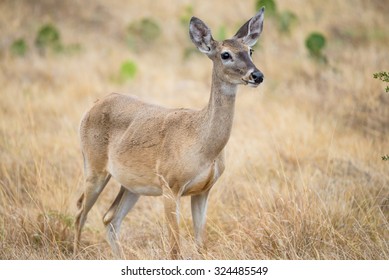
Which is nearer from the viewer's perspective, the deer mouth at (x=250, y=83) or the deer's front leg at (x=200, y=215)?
the deer mouth at (x=250, y=83)

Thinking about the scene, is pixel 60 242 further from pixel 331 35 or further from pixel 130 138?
pixel 331 35

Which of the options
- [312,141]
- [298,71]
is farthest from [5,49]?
[312,141]

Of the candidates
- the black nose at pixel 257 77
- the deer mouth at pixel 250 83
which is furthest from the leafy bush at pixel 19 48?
the black nose at pixel 257 77

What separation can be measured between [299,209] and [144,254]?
4.79 feet

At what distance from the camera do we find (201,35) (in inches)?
250

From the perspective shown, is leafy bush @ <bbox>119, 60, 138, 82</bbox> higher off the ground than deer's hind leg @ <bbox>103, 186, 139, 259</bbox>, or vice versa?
leafy bush @ <bbox>119, 60, 138, 82</bbox>

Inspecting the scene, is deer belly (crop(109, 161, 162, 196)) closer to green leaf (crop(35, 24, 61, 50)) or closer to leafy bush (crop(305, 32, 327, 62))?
leafy bush (crop(305, 32, 327, 62))

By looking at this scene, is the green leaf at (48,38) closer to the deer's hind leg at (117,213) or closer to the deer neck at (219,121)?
the deer's hind leg at (117,213)

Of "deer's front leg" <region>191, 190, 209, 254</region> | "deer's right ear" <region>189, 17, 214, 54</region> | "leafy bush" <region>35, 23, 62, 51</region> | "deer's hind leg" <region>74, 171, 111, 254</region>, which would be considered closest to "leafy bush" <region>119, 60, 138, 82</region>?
"leafy bush" <region>35, 23, 62, 51</region>

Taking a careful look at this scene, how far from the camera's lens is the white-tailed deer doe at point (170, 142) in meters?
6.10

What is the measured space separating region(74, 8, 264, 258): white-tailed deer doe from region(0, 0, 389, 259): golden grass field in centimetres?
36

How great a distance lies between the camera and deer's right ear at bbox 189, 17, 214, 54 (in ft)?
20.8

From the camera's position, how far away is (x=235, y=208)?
292 inches

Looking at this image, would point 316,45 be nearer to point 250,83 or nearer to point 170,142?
point 170,142
